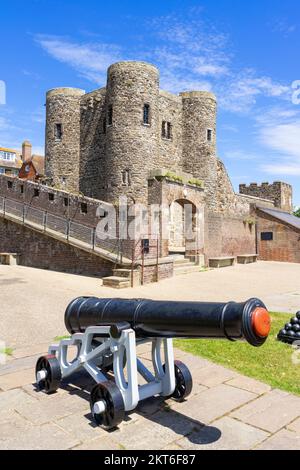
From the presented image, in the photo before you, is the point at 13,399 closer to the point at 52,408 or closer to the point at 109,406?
the point at 52,408

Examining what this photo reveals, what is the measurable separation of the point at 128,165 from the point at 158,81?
5.98m

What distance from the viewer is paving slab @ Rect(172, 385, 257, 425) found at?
3.99 m

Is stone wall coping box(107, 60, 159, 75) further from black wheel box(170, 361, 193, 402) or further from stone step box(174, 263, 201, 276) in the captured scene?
black wheel box(170, 361, 193, 402)

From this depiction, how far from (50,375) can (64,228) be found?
13033 mm

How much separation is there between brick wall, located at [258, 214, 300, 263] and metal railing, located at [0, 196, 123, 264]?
14279 millimetres

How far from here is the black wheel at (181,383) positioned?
14.0ft

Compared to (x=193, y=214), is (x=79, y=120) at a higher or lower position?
higher

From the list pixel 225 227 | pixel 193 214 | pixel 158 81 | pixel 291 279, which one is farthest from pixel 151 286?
pixel 158 81

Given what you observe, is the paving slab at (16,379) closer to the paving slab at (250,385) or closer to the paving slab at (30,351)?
the paving slab at (30,351)

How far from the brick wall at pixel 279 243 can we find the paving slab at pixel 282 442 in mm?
22987

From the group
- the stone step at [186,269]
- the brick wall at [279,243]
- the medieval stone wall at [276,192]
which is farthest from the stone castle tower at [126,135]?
the medieval stone wall at [276,192]

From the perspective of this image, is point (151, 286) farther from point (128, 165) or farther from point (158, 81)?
point (158, 81)

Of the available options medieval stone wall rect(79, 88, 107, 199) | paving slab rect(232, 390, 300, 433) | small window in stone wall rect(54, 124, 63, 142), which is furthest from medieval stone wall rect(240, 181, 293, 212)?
paving slab rect(232, 390, 300, 433)
